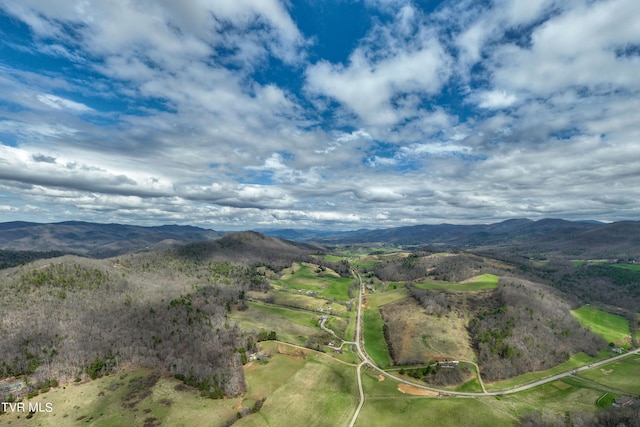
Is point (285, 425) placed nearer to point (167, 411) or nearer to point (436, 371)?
point (167, 411)

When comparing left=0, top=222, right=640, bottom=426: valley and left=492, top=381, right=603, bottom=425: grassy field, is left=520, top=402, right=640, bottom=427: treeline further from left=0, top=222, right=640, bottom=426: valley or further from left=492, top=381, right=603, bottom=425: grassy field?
left=492, top=381, right=603, bottom=425: grassy field

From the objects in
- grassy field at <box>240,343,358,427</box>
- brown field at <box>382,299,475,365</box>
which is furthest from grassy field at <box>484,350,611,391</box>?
grassy field at <box>240,343,358,427</box>

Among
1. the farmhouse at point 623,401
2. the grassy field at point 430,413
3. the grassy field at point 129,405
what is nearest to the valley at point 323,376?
the grassy field at point 430,413

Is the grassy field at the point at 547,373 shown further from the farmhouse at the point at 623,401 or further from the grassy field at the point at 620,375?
the farmhouse at the point at 623,401

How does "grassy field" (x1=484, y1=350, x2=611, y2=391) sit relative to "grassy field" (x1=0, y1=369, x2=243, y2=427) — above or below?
above

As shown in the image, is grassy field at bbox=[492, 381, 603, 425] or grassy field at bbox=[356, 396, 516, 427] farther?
grassy field at bbox=[492, 381, 603, 425]

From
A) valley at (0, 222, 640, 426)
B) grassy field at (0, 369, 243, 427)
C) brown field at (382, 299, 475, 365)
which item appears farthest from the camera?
brown field at (382, 299, 475, 365)

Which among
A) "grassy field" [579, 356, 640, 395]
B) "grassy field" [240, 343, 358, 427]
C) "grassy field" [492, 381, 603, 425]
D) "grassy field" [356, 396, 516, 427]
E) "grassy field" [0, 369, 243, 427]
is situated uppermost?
"grassy field" [579, 356, 640, 395]
